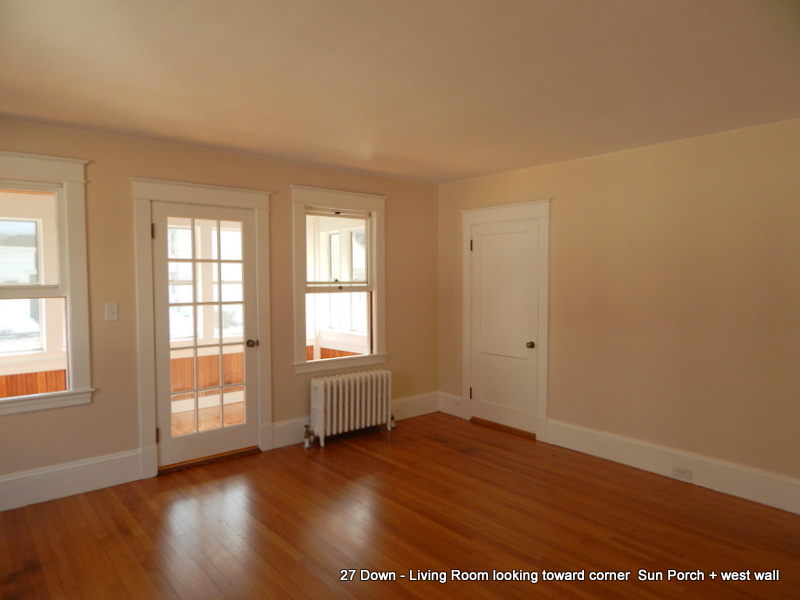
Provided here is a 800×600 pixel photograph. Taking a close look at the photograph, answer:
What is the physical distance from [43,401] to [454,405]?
382cm

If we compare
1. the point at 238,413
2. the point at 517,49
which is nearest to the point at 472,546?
the point at 238,413

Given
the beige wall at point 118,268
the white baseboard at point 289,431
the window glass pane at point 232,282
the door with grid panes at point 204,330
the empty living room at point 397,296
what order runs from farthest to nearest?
1. the white baseboard at point 289,431
2. the window glass pane at point 232,282
3. the door with grid panes at point 204,330
4. the beige wall at point 118,268
5. the empty living room at point 397,296

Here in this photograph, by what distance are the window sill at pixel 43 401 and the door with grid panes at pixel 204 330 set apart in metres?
0.52

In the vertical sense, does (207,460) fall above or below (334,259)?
below

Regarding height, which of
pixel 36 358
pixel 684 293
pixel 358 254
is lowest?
pixel 36 358

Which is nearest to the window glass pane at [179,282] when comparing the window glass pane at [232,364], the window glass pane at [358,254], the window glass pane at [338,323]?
the window glass pane at [232,364]

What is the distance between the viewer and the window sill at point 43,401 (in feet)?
10.7

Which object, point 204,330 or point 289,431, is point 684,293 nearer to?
point 289,431

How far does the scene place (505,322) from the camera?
198 inches

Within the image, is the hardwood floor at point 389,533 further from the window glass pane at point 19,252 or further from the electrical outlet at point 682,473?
the window glass pane at point 19,252

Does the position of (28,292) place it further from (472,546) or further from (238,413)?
(472,546)

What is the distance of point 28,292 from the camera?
3338mm

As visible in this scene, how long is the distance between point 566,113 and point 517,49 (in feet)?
3.39

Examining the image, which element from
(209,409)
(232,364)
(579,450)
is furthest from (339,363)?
(579,450)
